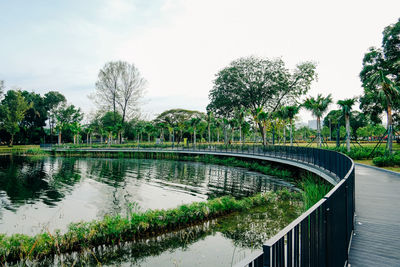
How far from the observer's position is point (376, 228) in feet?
18.7

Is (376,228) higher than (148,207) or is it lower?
higher

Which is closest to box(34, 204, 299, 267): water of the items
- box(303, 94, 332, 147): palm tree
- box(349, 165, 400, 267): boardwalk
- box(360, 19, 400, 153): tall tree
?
box(349, 165, 400, 267): boardwalk

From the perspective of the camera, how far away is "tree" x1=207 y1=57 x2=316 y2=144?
36000 millimetres

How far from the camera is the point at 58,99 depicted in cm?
7712

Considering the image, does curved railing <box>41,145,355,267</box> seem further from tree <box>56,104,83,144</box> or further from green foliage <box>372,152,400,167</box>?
tree <box>56,104,83,144</box>

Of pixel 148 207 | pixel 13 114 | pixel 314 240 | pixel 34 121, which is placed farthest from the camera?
pixel 34 121

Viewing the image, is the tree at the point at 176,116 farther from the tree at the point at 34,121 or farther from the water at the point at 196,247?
the water at the point at 196,247

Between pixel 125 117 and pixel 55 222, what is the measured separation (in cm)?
5045

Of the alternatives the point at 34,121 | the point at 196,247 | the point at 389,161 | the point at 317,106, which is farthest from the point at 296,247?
the point at 34,121

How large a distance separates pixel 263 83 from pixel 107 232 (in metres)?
31.8

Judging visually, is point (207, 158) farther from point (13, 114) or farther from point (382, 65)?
point (13, 114)

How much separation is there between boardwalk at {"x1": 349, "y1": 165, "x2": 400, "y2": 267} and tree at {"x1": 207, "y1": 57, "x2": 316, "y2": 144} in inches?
1077

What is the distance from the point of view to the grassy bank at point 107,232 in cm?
727

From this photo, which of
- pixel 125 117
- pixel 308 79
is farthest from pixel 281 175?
pixel 125 117
